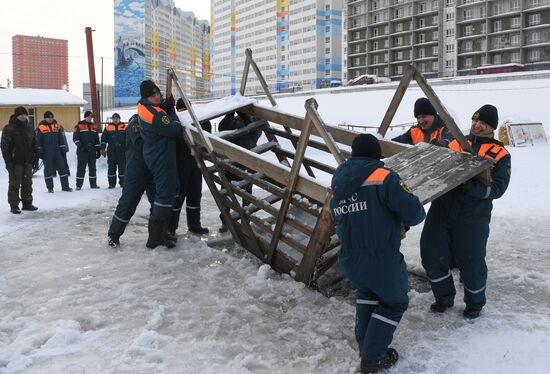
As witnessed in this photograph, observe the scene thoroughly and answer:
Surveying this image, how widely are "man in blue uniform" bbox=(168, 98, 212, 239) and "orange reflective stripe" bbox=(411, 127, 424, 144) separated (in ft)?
8.04

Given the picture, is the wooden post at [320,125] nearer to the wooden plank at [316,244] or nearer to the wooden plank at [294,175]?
the wooden plank at [294,175]

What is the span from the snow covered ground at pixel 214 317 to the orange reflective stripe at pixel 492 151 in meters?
1.17

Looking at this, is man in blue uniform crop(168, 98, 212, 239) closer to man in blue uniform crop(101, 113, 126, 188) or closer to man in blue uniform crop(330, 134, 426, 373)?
man in blue uniform crop(330, 134, 426, 373)

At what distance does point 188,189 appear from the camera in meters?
6.28

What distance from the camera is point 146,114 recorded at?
17.2 ft

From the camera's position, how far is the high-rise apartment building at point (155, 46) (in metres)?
77.6

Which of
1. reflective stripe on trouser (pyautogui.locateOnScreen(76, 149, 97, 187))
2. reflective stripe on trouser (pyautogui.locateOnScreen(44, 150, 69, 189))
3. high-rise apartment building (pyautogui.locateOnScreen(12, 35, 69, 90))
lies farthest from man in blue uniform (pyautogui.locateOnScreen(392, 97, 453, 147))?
high-rise apartment building (pyautogui.locateOnScreen(12, 35, 69, 90))

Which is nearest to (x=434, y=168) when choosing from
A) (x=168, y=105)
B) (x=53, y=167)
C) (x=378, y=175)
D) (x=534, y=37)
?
(x=378, y=175)

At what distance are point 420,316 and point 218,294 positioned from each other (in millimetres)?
1611

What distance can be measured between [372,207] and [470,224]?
115cm

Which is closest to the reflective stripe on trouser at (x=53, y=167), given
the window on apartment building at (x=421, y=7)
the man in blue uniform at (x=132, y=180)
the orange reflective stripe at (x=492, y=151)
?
the man in blue uniform at (x=132, y=180)

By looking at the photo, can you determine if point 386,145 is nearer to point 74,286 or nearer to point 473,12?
point 74,286

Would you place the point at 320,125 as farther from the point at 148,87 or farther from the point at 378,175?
the point at 148,87

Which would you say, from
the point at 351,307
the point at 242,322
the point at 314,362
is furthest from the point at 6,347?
the point at 351,307
